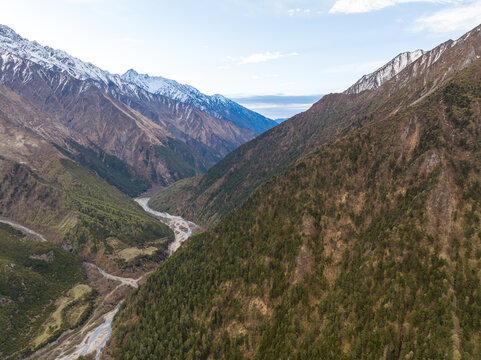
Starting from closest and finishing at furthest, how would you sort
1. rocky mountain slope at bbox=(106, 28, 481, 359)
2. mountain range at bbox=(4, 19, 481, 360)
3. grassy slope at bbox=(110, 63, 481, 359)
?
grassy slope at bbox=(110, 63, 481, 359) < rocky mountain slope at bbox=(106, 28, 481, 359) < mountain range at bbox=(4, 19, 481, 360)

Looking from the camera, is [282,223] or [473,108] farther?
[282,223]

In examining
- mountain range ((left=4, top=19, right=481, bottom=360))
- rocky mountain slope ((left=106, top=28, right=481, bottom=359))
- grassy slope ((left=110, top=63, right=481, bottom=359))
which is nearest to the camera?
grassy slope ((left=110, top=63, right=481, bottom=359))

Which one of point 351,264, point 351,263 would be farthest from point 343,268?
point 351,263

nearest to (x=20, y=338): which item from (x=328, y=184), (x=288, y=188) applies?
(x=288, y=188)

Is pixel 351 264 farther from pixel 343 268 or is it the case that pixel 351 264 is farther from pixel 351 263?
pixel 343 268

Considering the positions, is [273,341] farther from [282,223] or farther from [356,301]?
[282,223]
